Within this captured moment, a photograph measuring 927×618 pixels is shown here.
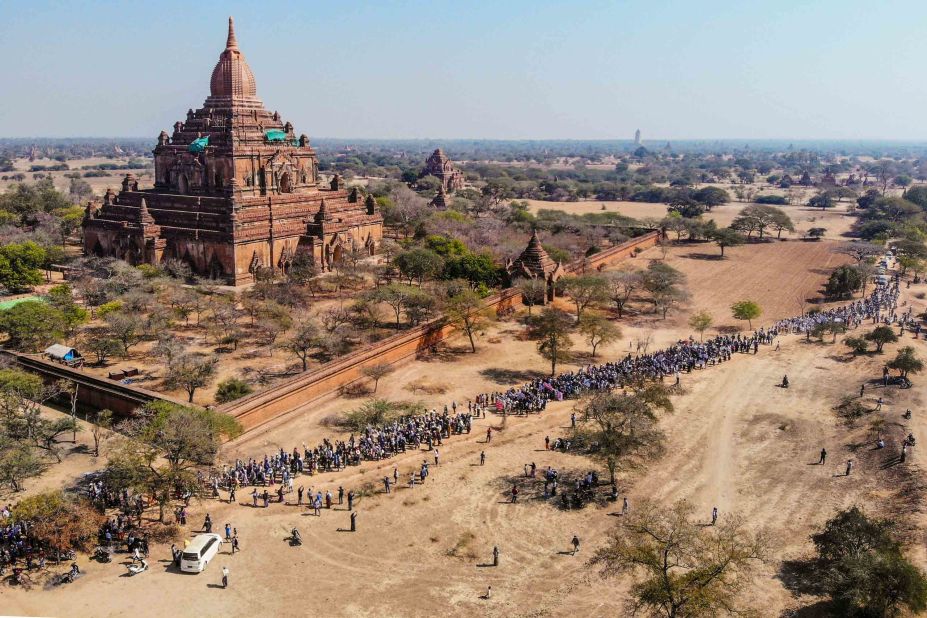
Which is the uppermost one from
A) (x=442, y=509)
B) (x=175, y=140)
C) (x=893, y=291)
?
(x=175, y=140)

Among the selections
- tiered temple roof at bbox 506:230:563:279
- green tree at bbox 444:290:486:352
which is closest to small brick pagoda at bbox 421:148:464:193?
tiered temple roof at bbox 506:230:563:279

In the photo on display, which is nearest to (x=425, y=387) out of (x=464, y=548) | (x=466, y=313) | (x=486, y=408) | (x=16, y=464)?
(x=486, y=408)

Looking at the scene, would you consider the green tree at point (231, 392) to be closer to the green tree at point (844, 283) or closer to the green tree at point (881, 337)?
the green tree at point (881, 337)

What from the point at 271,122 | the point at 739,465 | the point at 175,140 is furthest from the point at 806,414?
the point at 175,140

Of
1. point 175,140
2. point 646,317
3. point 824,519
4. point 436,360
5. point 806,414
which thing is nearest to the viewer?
point 824,519

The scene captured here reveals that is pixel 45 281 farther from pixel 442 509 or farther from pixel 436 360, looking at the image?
pixel 442 509

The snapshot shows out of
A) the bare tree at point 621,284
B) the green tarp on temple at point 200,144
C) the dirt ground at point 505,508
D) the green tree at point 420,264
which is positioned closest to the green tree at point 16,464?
the dirt ground at point 505,508

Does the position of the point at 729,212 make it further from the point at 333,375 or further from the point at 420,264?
the point at 333,375
